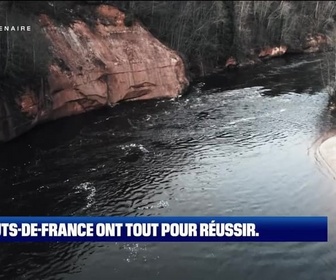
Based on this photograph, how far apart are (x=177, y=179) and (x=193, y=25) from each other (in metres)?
36.1

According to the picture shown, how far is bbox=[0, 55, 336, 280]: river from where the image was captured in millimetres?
19438

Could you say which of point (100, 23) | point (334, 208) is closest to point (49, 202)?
point (334, 208)

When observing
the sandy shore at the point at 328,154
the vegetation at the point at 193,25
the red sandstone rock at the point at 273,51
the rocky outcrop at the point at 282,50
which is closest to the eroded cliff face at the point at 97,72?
the vegetation at the point at 193,25

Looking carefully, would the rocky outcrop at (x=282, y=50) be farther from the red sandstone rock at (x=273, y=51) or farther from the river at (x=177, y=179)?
the river at (x=177, y=179)

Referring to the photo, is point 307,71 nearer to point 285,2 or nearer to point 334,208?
point 285,2

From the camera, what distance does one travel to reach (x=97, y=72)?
143ft

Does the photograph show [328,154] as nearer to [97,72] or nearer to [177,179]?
[177,179]

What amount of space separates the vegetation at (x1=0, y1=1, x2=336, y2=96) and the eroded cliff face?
4.55 feet

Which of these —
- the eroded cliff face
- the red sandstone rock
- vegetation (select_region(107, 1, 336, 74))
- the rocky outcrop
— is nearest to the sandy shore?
the eroded cliff face

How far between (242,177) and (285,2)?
5878 centimetres

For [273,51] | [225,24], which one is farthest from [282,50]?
[225,24]

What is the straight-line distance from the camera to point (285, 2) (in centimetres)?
7800

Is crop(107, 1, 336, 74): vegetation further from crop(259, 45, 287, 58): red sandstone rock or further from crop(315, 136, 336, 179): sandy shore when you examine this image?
crop(315, 136, 336, 179): sandy shore

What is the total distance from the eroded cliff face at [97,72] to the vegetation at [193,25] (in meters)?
1.39
